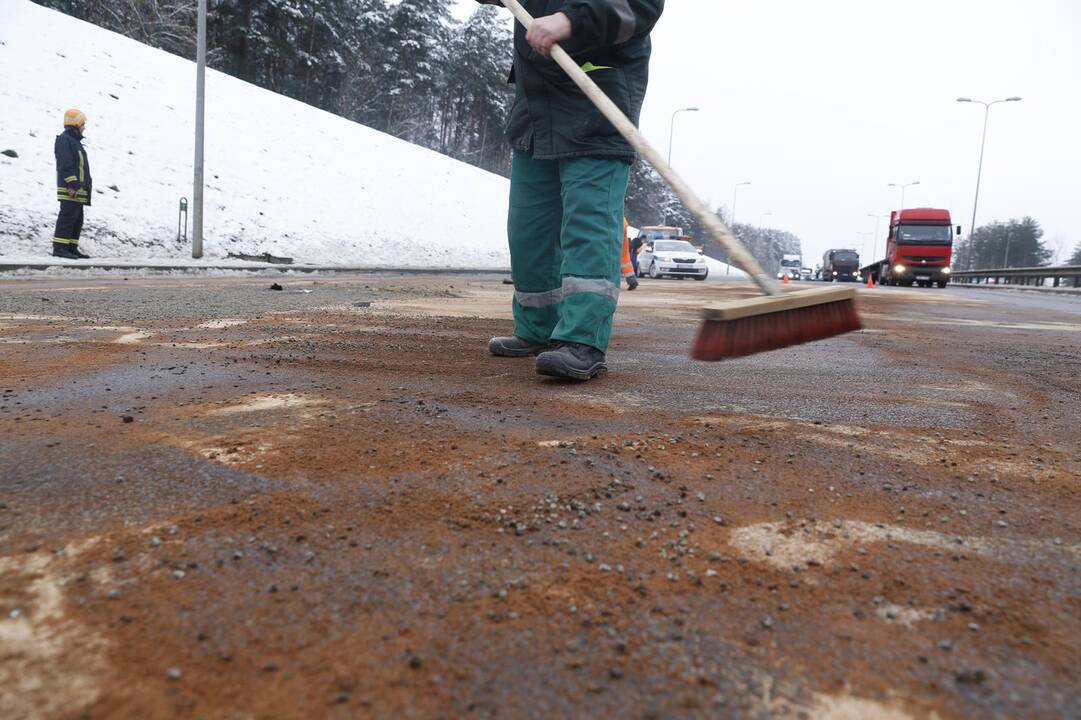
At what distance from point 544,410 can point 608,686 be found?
137 cm

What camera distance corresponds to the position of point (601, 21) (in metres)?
2.71

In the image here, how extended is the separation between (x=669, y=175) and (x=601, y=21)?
60 centimetres

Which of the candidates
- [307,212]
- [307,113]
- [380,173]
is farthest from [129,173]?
[307,113]

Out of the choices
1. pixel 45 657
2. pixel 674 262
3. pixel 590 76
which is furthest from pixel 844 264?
pixel 45 657

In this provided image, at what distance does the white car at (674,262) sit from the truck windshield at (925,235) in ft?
21.8

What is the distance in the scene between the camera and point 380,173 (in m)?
25.1

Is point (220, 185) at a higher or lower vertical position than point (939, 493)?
higher

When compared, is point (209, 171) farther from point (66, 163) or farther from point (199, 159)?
point (66, 163)

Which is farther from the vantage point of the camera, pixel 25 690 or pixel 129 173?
pixel 129 173

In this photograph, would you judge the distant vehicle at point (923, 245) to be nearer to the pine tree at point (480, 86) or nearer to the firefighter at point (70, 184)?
the firefighter at point (70, 184)

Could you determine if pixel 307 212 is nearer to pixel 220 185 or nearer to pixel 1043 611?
pixel 220 185

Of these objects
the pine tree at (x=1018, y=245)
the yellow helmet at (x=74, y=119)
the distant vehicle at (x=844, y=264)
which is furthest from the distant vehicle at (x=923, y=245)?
the pine tree at (x=1018, y=245)

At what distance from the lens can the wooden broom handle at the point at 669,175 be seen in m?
2.42

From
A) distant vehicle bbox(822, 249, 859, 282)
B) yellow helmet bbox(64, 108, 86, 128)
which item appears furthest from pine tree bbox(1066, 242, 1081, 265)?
yellow helmet bbox(64, 108, 86, 128)
